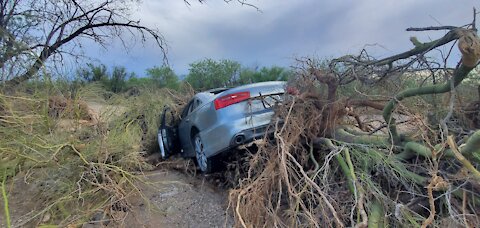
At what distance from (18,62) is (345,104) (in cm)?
591

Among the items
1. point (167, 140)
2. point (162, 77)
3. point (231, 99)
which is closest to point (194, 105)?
point (167, 140)

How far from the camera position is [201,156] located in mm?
7277

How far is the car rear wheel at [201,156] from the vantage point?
6961 millimetres

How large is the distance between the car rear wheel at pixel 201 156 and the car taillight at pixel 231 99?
0.95 meters

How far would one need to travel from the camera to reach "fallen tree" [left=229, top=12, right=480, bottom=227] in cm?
377

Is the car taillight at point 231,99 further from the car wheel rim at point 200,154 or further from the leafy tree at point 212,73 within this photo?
the leafy tree at point 212,73

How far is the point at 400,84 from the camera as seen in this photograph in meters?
4.84

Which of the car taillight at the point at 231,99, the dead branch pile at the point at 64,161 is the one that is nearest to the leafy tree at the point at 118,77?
the dead branch pile at the point at 64,161

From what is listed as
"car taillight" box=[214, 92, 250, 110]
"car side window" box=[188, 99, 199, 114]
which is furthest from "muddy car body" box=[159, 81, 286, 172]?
"car side window" box=[188, 99, 199, 114]

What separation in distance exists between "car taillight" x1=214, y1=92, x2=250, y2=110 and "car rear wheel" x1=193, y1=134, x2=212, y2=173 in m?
0.95

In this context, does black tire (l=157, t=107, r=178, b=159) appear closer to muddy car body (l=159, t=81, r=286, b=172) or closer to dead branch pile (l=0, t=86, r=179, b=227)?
dead branch pile (l=0, t=86, r=179, b=227)

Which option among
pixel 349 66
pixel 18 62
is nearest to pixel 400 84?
pixel 349 66

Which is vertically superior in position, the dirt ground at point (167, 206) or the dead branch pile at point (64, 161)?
the dead branch pile at point (64, 161)

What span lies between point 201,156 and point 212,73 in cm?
1992
